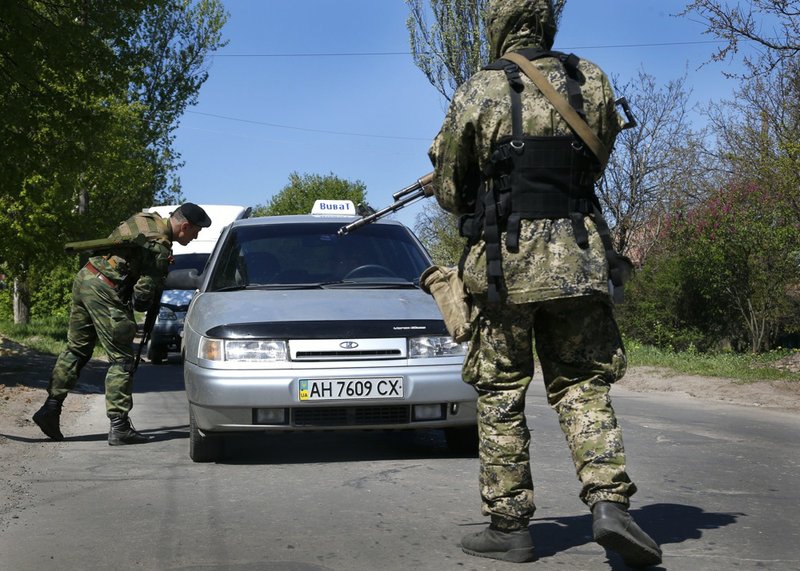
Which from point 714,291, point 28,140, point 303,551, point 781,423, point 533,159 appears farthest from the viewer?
point 714,291

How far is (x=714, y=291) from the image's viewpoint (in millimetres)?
18719

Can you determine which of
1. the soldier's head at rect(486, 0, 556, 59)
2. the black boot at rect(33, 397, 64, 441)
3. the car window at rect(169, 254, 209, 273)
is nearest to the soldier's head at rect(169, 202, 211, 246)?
the black boot at rect(33, 397, 64, 441)

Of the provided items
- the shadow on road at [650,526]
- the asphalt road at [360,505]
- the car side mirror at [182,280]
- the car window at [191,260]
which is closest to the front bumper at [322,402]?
the asphalt road at [360,505]

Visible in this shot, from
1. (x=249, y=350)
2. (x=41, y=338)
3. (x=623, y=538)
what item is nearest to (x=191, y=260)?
(x=41, y=338)

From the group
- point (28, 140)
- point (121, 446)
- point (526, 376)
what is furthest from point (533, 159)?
point (28, 140)

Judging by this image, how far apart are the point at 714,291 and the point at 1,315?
29557mm

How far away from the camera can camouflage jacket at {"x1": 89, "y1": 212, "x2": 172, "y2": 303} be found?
7.97 metres

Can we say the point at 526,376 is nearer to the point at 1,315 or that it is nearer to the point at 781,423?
the point at 781,423

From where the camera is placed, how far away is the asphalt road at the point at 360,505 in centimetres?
445

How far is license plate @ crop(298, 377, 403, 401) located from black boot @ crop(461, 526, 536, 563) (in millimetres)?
2222

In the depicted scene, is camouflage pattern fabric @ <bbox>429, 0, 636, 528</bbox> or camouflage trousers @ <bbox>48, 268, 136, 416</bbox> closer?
camouflage pattern fabric @ <bbox>429, 0, 636, 528</bbox>

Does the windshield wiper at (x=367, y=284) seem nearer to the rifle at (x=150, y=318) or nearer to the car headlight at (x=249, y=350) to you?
the car headlight at (x=249, y=350)

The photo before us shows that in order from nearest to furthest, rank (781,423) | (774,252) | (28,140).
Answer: (781,423), (28,140), (774,252)

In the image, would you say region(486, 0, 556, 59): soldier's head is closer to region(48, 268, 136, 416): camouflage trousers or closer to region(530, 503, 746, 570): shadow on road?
region(530, 503, 746, 570): shadow on road
